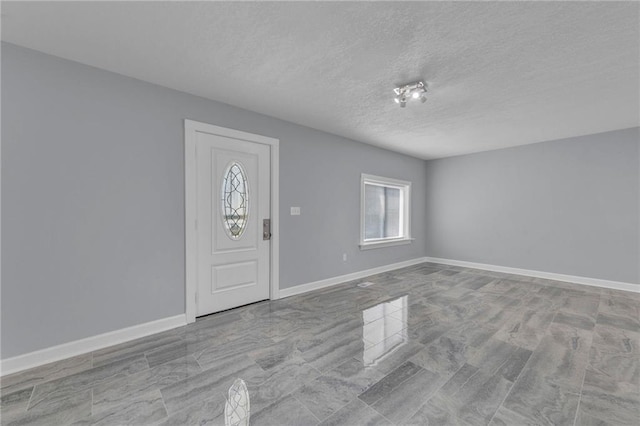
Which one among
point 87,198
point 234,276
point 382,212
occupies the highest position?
point 87,198

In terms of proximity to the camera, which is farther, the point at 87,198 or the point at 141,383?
the point at 87,198

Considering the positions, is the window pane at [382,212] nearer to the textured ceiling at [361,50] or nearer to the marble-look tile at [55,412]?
the textured ceiling at [361,50]

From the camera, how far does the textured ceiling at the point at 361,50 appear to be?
1.77m

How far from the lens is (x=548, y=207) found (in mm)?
4926

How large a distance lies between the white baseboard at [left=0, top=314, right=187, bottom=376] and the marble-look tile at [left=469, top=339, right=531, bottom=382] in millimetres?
2915

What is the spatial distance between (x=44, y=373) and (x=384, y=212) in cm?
540

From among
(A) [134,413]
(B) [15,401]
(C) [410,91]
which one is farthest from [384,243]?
(B) [15,401]

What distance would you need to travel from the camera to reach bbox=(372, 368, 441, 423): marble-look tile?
1.65m

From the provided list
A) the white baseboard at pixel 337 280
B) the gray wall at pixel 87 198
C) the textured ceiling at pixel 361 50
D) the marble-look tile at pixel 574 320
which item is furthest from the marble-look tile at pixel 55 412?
the marble-look tile at pixel 574 320

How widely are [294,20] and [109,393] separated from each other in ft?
9.43

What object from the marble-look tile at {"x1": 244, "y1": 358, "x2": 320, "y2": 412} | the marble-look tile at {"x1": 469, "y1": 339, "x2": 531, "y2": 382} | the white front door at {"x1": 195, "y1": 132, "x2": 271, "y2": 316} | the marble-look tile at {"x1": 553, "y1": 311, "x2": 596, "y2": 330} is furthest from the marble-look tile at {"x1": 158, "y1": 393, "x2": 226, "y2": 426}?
the marble-look tile at {"x1": 553, "y1": 311, "x2": 596, "y2": 330}

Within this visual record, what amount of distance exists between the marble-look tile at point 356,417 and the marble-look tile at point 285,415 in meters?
0.11

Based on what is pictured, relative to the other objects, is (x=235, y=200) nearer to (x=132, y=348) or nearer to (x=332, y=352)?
(x=132, y=348)

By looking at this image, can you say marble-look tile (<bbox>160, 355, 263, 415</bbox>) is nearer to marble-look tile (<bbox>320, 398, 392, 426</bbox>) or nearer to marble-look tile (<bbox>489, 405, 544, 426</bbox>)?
marble-look tile (<bbox>320, 398, 392, 426</bbox>)
